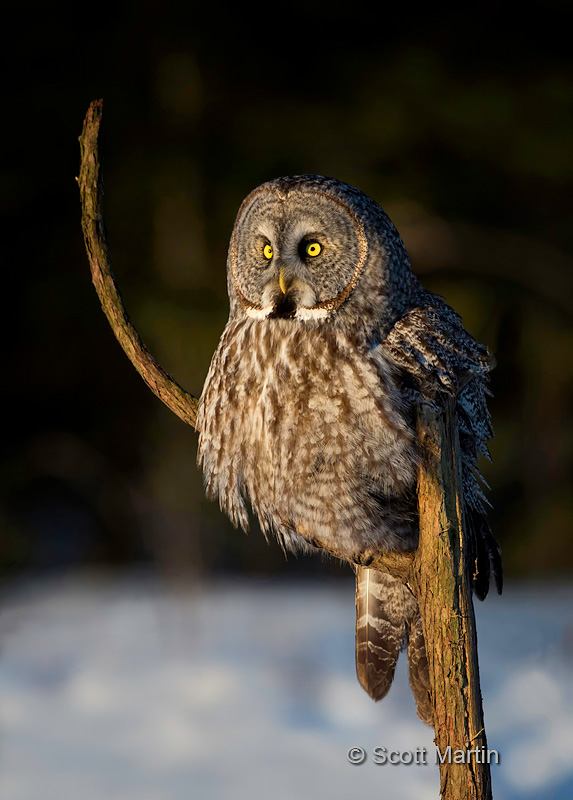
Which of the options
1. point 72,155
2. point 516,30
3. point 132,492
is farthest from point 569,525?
point 72,155

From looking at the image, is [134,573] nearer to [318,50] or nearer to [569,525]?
[569,525]

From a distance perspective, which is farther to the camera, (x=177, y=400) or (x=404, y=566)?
(x=177, y=400)

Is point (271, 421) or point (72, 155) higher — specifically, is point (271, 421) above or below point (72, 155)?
below

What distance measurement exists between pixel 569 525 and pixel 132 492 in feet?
7.88

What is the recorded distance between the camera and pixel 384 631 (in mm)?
2090

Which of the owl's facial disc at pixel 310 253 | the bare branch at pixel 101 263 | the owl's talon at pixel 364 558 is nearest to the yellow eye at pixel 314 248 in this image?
the owl's facial disc at pixel 310 253

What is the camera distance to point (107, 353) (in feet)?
17.0

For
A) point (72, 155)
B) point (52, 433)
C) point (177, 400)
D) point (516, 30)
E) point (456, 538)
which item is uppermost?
point (516, 30)

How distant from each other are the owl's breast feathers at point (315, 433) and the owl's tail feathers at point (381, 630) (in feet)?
0.99

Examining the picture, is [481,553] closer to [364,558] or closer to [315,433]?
[364,558]

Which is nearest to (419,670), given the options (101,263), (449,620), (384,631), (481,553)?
(384,631)

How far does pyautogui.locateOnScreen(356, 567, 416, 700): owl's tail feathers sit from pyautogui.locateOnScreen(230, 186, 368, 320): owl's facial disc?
0.74m

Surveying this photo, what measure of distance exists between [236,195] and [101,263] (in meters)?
2.93

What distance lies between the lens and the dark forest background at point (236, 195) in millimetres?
4457
